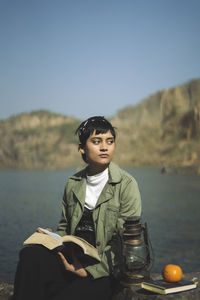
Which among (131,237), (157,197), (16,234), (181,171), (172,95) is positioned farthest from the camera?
(172,95)

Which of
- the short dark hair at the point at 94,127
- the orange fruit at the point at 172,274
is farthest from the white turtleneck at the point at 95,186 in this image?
the orange fruit at the point at 172,274

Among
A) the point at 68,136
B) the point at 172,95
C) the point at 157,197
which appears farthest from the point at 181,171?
the point at 172,95

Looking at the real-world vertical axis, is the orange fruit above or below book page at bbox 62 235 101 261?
below

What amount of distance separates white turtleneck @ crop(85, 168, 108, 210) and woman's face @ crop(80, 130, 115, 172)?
0.24ft

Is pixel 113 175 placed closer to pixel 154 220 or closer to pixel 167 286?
pixel 167 286

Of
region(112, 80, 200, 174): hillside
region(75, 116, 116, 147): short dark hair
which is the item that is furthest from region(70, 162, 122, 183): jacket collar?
region(112, 80, 200, 174): hillside

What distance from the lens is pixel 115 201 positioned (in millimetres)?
2559

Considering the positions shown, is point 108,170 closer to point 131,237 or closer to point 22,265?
point 131,237

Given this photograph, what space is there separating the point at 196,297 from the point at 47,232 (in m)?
0.98

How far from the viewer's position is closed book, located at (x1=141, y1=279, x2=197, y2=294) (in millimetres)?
2180

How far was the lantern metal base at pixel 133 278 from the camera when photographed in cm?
240

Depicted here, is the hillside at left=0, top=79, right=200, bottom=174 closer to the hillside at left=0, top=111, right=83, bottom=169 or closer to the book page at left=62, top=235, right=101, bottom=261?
the hillside at left=0, top=111, right=83, bottom=169

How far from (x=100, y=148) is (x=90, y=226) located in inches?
21.3

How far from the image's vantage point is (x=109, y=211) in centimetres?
254
